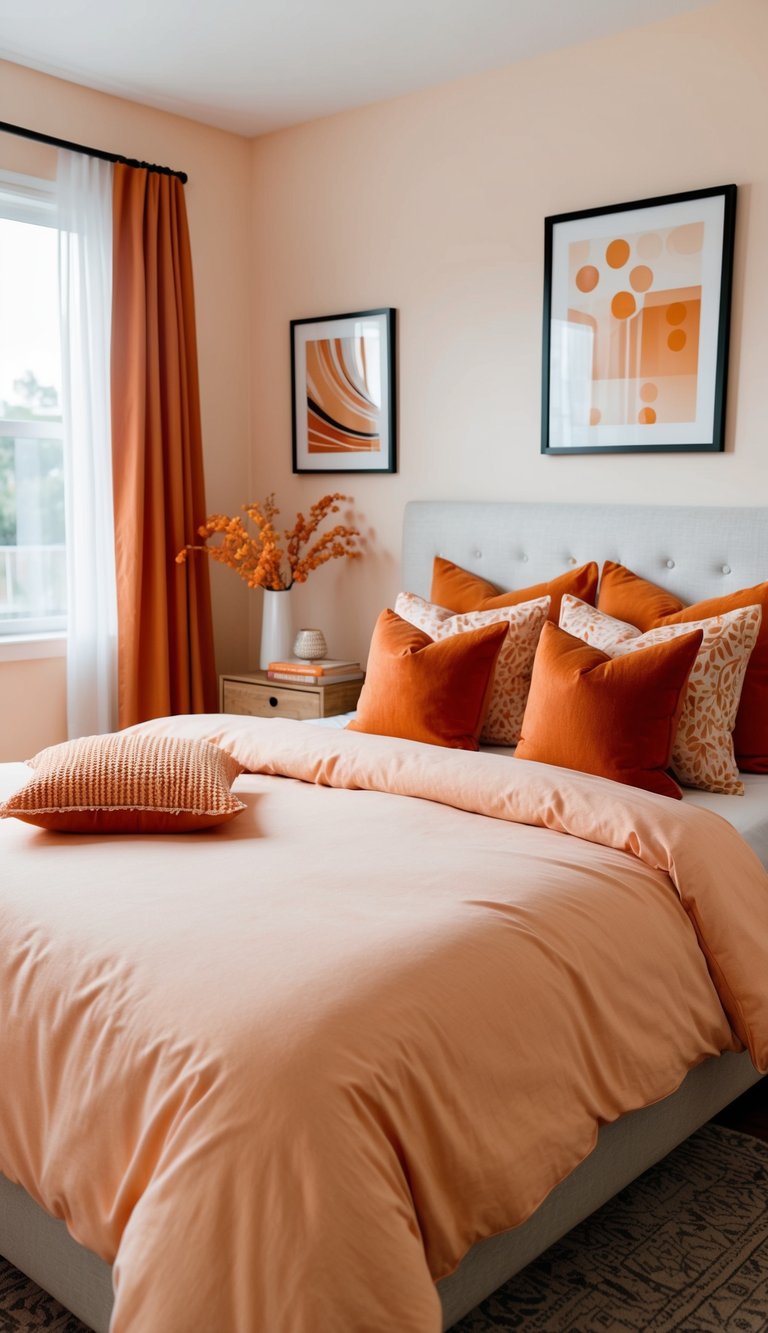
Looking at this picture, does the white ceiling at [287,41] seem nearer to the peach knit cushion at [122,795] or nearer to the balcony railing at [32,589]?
the balcony railing at [32,589]

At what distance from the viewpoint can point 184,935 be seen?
1.81m

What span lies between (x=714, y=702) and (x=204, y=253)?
8.89 feet

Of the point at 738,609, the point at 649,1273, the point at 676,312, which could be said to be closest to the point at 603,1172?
the point at 649,1273

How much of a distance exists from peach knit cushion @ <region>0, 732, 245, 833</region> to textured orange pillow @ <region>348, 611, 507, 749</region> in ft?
2.49

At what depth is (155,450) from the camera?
4.11 metres

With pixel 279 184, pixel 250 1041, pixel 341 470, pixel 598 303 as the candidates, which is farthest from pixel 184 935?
pixel 279 184

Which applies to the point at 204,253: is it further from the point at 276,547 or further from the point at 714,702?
the point at 714,702

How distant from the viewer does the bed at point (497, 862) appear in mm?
Answer: 1595

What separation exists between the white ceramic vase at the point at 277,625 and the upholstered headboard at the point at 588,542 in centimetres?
46

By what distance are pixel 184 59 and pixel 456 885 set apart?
2.92 metres

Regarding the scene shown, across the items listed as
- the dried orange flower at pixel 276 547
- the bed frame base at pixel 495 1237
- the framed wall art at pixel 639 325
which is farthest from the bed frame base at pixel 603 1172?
the dried orange flower at pixel 276 547

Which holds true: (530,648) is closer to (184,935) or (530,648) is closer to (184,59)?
(184,935)

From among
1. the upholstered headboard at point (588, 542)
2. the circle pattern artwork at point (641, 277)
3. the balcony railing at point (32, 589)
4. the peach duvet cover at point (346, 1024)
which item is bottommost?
the peach duvet cover at point (346, 1024)

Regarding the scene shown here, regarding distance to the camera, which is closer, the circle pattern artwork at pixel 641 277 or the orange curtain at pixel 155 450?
the circle pattern artwork at pixel 641 277
